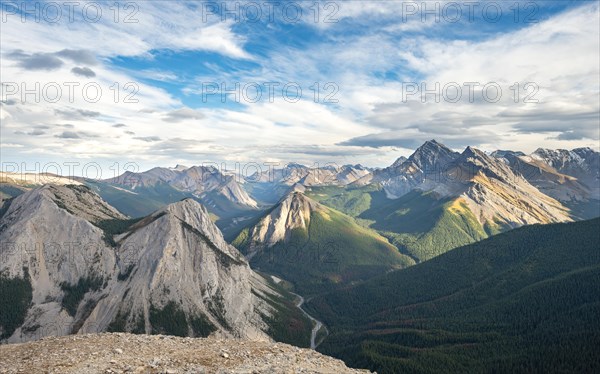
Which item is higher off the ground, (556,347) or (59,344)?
(59,344)

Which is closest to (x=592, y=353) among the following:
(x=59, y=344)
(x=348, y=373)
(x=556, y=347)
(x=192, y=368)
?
(x=556, y=347)

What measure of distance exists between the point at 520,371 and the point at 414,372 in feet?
152

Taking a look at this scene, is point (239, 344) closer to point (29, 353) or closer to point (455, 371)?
point (29, 353)

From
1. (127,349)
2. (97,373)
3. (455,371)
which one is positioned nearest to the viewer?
(97,373)

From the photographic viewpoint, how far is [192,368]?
5106 centimetres

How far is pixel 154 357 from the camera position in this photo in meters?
54.9

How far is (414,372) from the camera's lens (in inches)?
7525

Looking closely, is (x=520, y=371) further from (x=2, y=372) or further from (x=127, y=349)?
(x=2, y=372)

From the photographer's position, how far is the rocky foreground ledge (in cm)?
5134

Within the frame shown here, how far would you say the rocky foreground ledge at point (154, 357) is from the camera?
51.3 meters

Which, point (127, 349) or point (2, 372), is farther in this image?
point (127, 349)

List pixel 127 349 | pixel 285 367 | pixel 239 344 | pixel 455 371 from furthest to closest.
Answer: pixel 455 371 < pixel 239 344 < pixel 127 349 < pixel 285 367

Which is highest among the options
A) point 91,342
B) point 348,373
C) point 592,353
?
point 91,342

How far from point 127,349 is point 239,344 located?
1685 centimetres
